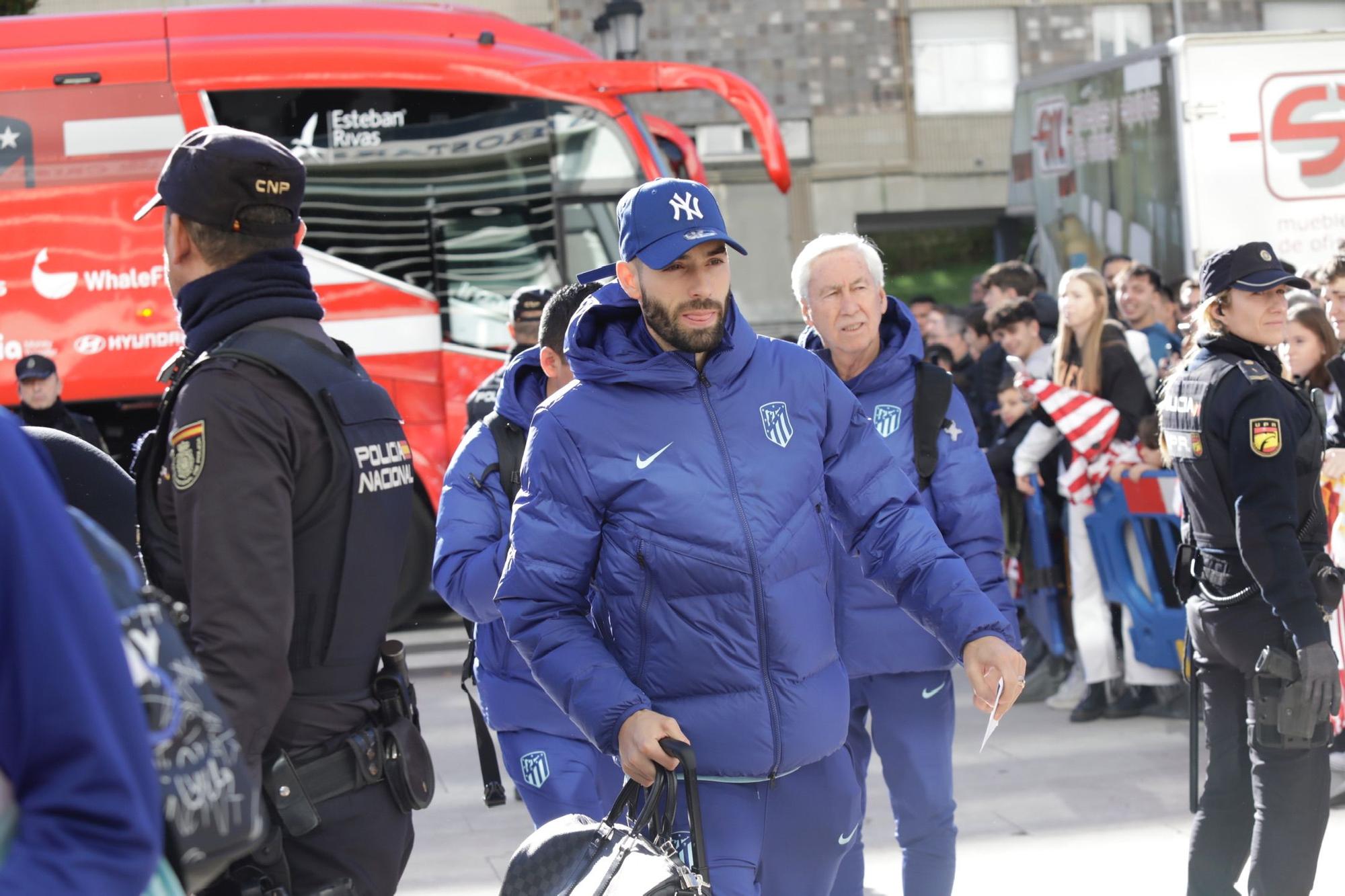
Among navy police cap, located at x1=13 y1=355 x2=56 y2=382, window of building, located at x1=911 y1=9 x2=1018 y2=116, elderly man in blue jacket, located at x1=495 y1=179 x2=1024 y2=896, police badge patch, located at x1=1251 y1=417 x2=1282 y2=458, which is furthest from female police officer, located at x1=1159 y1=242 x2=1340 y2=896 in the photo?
window of building, located at x1=911 y1=9 x2=1018 y2=116

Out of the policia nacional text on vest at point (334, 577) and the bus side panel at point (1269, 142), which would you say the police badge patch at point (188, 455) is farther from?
the bus side panel at point (1269, 142)

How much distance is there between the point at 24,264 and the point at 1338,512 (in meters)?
7.75

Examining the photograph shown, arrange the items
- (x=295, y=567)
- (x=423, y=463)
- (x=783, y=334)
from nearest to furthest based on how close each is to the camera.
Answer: (x=295, y=567), (x=423, y=463), (x=783, y=334)

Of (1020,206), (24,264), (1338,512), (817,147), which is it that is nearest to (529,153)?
(24,264)

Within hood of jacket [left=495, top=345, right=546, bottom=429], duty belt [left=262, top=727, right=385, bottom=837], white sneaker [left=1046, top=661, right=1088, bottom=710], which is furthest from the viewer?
white sneaker [left=1046, top=661, right=1088, bottom=710]

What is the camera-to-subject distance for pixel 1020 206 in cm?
1344

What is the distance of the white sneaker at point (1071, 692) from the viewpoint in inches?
316

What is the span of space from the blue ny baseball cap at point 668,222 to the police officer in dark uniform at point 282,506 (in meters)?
0.64

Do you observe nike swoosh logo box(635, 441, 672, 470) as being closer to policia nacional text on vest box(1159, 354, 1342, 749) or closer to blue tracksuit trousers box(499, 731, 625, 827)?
blue tracksuit trousers box(499, 731, 625, 827)

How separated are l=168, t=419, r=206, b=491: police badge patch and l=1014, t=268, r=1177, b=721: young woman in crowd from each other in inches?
230

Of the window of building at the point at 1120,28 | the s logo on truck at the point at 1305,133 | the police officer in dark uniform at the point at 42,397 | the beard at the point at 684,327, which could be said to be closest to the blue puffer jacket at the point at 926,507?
the beard at the point at 684,327

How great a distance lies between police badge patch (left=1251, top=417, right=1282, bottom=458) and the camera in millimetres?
4031

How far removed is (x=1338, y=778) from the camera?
6309 millimetres

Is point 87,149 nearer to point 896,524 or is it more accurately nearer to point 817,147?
point 896,524
